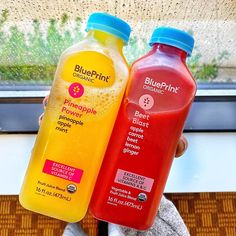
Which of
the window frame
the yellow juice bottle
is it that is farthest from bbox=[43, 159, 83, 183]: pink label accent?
the window frame

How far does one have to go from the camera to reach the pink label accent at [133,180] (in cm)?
66

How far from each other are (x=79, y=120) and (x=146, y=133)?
91 millimetres

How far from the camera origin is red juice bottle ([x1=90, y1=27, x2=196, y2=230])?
646 millimetres

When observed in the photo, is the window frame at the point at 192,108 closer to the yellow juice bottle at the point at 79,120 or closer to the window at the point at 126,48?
the window at the point at 126,48

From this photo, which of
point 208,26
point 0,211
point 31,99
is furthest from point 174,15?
point 0,211

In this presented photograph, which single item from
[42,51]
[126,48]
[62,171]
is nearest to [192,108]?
[126,48]

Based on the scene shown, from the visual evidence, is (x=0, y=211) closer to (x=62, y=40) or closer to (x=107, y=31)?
(x=62, y=40)

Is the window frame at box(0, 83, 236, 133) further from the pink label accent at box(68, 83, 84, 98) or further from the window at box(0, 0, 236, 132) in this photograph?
the pink label accent at box(68, 83, 84, 98)

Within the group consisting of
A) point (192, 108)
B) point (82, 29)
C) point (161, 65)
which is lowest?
point (192, 108)

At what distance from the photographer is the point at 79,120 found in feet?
2.12

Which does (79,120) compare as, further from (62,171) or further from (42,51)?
(42,51)

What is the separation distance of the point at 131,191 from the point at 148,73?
162 millimetres

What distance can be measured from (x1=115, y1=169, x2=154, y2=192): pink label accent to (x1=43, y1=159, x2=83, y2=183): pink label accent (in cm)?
5

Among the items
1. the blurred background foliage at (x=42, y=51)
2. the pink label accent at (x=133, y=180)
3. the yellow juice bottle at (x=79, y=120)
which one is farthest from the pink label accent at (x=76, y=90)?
the blurred background foliage at (x=42, y=51)
